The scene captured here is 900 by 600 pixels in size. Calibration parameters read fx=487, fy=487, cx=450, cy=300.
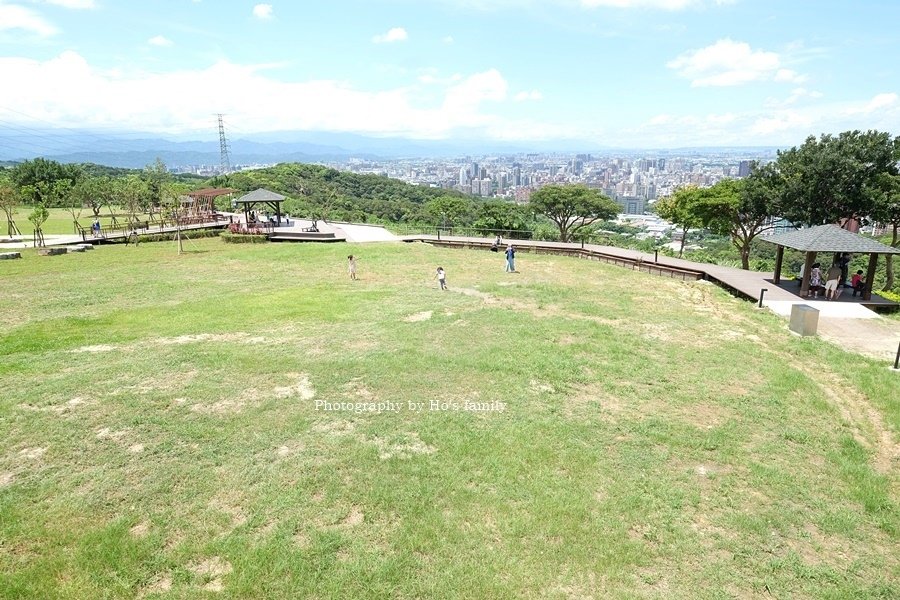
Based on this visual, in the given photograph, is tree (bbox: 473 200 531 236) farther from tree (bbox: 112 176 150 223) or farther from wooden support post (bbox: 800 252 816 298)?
tree (bbox: 112 176 150 223)

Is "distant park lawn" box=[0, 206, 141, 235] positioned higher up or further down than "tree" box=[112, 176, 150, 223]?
further down

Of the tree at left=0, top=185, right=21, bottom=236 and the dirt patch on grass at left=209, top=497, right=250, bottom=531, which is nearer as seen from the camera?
the dirt patch on grass at left=209, top=497, right=250, bottom=531

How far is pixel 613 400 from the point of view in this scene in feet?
29.5

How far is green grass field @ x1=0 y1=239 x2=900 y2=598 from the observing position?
16.7 feet

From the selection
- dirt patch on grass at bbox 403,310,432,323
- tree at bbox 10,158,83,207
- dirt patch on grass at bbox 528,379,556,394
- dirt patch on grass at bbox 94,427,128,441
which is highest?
tree at bbox 10,158,83,207

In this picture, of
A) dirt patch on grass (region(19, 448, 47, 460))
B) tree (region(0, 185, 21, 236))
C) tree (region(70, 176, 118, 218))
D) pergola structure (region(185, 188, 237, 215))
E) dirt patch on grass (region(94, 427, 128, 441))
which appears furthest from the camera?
tree (region(70, 176, 118, 218))

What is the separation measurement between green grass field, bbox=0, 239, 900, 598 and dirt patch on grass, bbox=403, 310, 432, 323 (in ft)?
0.49

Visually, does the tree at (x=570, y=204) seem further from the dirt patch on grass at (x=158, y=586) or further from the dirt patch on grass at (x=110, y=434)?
the dirt patch on grass at (x=158, y=586)

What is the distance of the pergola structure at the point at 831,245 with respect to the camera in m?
15.3

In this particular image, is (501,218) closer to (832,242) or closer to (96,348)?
(832,242)

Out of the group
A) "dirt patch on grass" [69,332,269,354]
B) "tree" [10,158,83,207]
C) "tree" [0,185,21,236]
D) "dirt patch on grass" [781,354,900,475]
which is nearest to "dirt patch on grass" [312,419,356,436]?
"dirt patch on grass" [69,332,269,354]

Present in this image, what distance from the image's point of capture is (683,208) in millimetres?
28719

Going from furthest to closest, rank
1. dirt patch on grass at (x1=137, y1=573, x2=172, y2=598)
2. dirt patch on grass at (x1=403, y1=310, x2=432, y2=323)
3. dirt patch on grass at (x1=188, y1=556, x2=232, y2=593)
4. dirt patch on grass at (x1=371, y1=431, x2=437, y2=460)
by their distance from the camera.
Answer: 1. dirt patch on grass at (x1=403, y1=310, x2=432, y2=323)
2. dirt patch on grass at (x1=371, y1=431, x2=437, y2=460)
3. dirt patch on grass at (x1=188, y1=556, x2=232, y2=593)
4. dirt patch on grass at (x1=137, y1=573, x2=172, y2=598)

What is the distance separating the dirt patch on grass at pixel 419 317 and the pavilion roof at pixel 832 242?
1204cm
